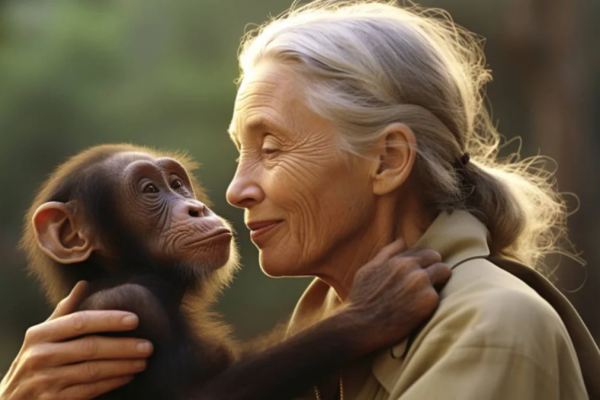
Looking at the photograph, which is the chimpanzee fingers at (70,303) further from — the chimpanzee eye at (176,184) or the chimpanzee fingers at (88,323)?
the chimpanzee eye at (176,184)

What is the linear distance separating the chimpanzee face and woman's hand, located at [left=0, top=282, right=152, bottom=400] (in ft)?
1.30

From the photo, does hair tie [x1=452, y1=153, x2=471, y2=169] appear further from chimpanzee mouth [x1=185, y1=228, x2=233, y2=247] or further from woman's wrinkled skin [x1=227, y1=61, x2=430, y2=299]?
chimpanzee mouth [x1=185, y1=228, x2=233, y2=247]

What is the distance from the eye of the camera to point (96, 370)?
2.60m

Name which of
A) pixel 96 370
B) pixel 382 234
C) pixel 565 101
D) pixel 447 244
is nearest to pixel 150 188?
pixel 96 370

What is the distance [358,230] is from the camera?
8.88 ft

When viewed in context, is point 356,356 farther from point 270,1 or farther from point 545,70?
point 270,1

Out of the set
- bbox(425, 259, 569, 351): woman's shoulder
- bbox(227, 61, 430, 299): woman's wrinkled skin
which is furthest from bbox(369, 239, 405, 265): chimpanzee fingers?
bbox(425, 259, 569, 351): woman's shoulder

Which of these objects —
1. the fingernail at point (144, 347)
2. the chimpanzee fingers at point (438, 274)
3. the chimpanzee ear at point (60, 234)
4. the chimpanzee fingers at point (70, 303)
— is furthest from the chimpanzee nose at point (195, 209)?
the chimpanzee fingers at point (438, 274)

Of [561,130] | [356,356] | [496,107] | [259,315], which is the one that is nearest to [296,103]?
[356,356]

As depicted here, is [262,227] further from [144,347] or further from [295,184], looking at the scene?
[144,347]

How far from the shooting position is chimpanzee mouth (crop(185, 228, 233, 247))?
297 centimetres

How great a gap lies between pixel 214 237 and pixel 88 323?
535mm

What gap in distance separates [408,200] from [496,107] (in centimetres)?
855

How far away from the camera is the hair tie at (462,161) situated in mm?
2785
